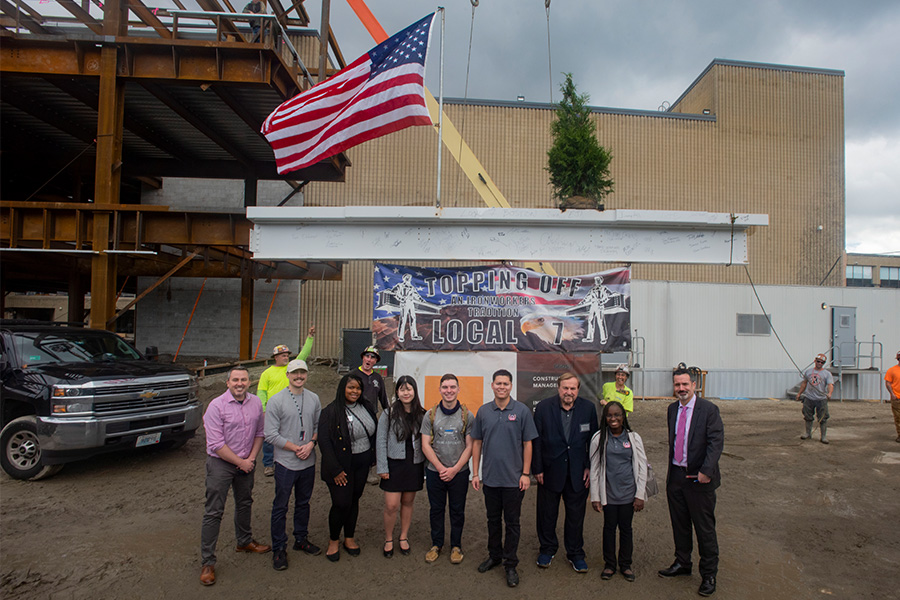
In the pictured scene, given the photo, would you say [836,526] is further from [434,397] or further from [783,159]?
[783,159]

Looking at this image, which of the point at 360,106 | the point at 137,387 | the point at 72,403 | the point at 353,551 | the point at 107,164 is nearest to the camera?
the point at 353,551

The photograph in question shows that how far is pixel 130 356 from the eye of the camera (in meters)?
8.56

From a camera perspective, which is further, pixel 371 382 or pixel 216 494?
pixel 371 382

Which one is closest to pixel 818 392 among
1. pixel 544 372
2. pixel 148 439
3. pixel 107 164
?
pixel 544 372

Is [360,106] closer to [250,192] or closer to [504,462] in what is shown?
[504,462]

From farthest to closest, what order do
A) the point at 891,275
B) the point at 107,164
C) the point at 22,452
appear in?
1. the point at 891,275
2. the point at 107,164
3. the point at 22,452

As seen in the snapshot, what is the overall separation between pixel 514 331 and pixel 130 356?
6554 mm

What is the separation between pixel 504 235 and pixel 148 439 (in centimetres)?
571

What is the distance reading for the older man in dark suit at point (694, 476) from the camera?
422 cm

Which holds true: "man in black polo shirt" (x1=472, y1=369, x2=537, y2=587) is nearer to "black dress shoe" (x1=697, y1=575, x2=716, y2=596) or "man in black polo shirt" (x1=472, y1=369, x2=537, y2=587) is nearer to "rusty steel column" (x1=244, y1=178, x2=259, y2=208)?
"black dress shoe" (x1=697, y1=575, x2=716, y2=596)

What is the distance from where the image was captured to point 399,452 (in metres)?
4.68

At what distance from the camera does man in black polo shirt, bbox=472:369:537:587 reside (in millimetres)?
4398

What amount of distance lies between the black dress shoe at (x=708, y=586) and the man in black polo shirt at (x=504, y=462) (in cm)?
150

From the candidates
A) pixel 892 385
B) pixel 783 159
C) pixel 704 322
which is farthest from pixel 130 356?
pixel 783 159
